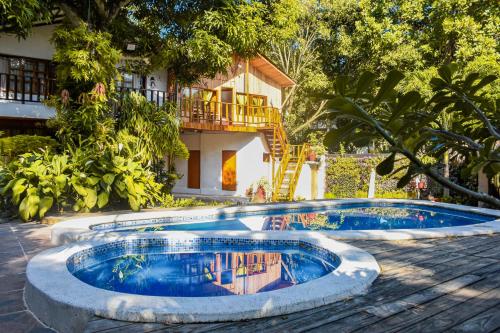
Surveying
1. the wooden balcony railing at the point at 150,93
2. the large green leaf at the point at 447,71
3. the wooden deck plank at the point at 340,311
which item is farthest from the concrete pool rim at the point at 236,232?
the large green leaf at the point at 447,71

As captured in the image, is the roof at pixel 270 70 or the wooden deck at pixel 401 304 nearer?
the wooden deck at pixel 401 304

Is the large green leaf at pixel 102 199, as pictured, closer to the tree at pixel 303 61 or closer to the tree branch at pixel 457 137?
the tree branch at pixel 457 137

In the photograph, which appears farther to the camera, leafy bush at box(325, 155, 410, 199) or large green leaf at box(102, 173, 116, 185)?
leafy bush at box(325, 155, 410, 199)

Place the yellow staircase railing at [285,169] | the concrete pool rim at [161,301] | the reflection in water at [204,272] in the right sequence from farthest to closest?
the yellow staircase railing at [285,169] < the reflection in water at [204,272] < the concrete pool rim at [161,301]

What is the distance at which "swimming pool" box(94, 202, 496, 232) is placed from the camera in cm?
1001

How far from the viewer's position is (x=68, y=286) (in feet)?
13.6

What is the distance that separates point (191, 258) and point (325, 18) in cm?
2043

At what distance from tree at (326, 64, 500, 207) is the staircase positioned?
1485 cm

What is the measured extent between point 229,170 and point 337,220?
25.7 ft

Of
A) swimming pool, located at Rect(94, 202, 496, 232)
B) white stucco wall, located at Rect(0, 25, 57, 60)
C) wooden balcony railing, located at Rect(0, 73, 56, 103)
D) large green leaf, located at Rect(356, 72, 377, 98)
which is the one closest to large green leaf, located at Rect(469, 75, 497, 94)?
large green leaf, located at Rect(356, 72, 377, 98)

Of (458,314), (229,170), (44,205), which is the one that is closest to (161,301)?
(458,314)

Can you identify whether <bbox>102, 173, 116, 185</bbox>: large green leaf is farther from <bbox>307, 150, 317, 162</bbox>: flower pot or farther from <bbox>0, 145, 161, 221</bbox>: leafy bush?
<bbox>307, 150, 317, 162</bbox>: flower pot

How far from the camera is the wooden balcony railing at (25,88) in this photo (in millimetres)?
13203

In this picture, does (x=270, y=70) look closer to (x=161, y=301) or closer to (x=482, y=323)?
(x=161, y=301)
